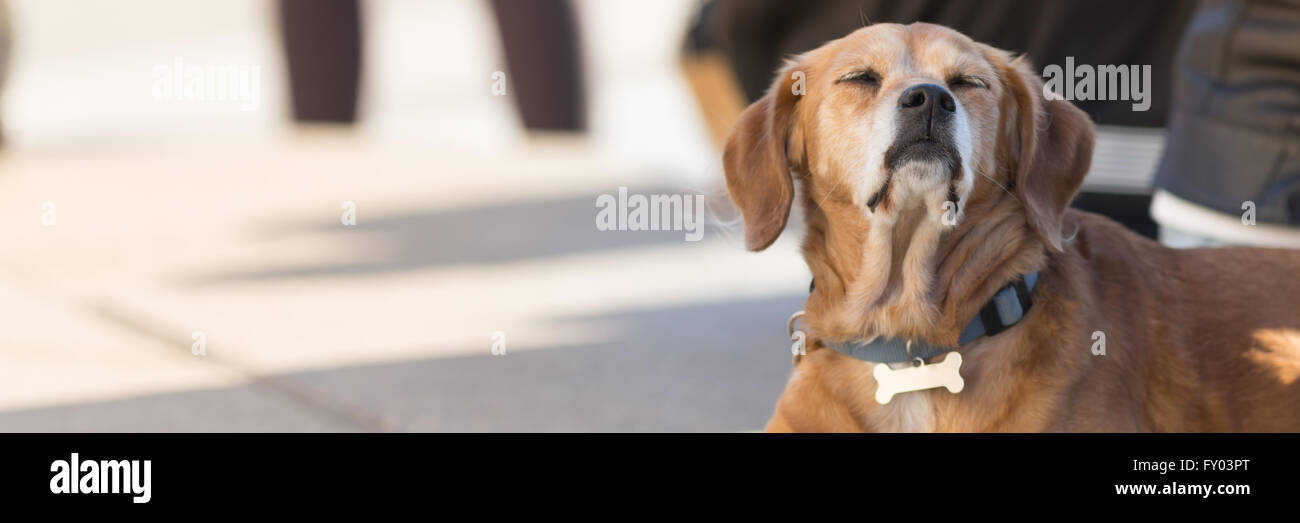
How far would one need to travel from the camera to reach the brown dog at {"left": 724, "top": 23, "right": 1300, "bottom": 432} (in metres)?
2.65

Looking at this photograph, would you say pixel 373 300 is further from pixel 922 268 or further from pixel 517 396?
pixel 922 268

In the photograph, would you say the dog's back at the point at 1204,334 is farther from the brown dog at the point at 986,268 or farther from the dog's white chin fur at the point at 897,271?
the dog's white chin fur at the point at 897,271

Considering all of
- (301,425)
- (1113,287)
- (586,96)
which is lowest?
(301,425)

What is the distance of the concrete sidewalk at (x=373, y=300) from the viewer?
397 centimetres

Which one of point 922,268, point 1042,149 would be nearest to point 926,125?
point 1042,149

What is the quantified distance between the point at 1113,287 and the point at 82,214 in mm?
4491

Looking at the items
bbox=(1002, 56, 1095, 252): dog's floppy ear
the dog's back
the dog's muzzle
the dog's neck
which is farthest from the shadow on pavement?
the dog's muzzle

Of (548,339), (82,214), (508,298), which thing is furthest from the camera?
(82,214)

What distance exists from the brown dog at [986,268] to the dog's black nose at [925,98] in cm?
4

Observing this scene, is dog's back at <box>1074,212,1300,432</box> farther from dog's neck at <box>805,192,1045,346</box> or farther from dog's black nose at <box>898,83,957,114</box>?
dog's black nose at <box>898,83,957,114</box>

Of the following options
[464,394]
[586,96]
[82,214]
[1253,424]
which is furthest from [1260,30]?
[82,214]

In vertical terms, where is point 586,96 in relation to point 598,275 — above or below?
above

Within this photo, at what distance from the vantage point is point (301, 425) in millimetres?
3797

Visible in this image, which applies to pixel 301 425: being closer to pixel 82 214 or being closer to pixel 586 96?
pixel 82 214
